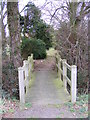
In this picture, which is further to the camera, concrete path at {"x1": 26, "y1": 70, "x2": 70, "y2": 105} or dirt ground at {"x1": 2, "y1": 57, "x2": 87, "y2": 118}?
concrete path at {"x1": 26, "y1": 70, "x2": 70, "y2": 105}

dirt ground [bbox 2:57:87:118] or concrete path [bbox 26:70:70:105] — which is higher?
concrete path [bbox 26:70:70:105]

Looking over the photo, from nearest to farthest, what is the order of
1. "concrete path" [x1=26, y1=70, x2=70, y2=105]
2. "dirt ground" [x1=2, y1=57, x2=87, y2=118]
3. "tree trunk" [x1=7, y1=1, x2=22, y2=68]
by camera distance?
"dirt ground" [x1=2, y1=57, x2=87, y2=118], "concrete path" [x1=26, y1=70, x2=70, y2=105], "tree trunk" [x1=7, y1=1, x2=22, y2=68]

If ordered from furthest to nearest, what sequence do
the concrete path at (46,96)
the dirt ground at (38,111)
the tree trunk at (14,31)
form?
the tree trunk at (14,31) < the concrete path at (46,96) < the dirt ground at (38,111)

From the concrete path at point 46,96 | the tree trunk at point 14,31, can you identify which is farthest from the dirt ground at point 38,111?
the tree trunk at point 14,31

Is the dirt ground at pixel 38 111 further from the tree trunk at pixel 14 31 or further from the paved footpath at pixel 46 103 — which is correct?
the tree trunk at pixel 14 31

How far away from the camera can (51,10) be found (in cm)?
661

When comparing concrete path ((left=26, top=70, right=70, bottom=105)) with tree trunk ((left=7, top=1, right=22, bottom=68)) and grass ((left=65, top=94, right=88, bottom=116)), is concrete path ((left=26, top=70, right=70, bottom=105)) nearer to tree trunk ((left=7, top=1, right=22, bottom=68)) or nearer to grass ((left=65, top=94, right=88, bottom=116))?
grass ((left=65, top=94, right=88, bottom=116))

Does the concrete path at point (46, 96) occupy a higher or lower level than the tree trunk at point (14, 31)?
lower

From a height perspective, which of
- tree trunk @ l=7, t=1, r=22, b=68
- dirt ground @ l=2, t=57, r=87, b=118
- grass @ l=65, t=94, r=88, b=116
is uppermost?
tree trunk @ l=7, t=1, r=22, b=68

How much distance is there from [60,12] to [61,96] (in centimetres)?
378

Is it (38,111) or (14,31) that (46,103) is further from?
(14,31)

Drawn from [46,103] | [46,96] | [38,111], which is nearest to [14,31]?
[46,96]

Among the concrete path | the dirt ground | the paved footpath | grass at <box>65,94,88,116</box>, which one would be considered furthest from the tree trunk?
grass at <box>65,94,88,116</box>

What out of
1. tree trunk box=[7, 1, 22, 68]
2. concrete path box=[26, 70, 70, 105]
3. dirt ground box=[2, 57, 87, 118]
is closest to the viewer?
dirt ground box=[2, 57, 87, 118]
